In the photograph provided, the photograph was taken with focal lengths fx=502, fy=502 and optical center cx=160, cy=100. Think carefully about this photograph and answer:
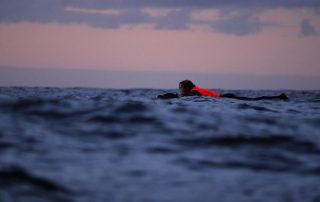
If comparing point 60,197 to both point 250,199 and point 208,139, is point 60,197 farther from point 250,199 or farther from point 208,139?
point 208,139

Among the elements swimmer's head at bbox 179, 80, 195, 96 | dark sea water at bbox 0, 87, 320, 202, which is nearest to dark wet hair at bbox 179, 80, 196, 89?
swimmer's head at bbox 179, 80, 195, 96

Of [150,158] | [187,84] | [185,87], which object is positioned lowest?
[150,158]

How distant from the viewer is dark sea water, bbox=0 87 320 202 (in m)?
5.21

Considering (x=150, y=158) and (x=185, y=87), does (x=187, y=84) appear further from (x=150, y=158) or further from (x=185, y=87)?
(x=150, y=158)

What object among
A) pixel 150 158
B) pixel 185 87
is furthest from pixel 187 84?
pixel 150 158

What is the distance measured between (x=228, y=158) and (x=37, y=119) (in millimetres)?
4128

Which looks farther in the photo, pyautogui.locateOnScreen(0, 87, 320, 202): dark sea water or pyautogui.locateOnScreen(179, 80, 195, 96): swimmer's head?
pyautogui.locateOnScreen(179, 80, 195, 96): swimmer's head

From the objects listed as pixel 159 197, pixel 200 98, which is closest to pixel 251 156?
pixel 159 197

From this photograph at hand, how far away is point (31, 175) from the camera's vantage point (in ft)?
18.1

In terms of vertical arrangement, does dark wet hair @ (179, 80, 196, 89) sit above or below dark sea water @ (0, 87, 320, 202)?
above

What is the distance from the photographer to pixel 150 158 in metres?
6.57

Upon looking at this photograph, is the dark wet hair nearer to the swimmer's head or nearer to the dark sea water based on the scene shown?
the swimmer's head

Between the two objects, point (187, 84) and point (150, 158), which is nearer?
point (150, 158)

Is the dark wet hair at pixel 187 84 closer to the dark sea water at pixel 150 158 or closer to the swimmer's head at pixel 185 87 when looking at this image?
the swimmer's head at pixel 185 87
